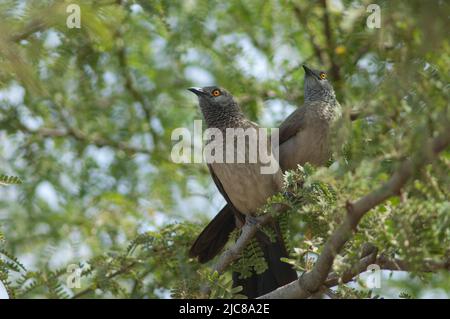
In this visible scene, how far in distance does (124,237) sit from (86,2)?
441cm

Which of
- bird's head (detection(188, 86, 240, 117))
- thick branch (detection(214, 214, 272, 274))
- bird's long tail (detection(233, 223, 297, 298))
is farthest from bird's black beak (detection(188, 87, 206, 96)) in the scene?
thick branch (detection(214, 214, 272, 274))

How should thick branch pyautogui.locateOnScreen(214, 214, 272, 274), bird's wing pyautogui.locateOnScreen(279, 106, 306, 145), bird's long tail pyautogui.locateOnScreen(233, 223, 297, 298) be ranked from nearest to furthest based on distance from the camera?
thick branch pyautogui.locateOnScreen(214, 214, 272, 274) → bird's long tail pyautogui.locateOnScreen(233, 223, 297, 298) → bird's wing pyautogui.locateOnScreen(279, 106, 306, 145)

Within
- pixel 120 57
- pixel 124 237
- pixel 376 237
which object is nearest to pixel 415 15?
pixel 376 237

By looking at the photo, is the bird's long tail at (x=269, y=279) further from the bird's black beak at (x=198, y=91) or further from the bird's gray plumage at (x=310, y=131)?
the bird's black beak at (x=198, y=91)

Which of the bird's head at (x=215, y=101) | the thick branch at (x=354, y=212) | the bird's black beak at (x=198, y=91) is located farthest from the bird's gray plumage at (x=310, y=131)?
the thick branch at (x=354, y=212)

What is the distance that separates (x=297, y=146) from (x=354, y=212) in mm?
3363

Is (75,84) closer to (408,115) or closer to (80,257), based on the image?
(80,257)

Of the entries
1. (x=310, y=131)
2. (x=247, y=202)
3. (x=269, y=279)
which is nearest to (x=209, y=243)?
(x=247, y=202)

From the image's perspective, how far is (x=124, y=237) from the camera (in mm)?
7141

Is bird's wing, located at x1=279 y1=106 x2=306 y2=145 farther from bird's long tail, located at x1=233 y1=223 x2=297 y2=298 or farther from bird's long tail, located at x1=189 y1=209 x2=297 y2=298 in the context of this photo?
bird's long tail, located at x1=233 y1=223 x2=297 y2=298

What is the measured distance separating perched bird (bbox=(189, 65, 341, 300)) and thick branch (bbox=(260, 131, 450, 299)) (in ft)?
6.64

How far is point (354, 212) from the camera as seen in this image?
278 centimetres

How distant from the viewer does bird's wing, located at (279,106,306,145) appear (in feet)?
20.4

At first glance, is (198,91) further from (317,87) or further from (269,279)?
(269,279)
